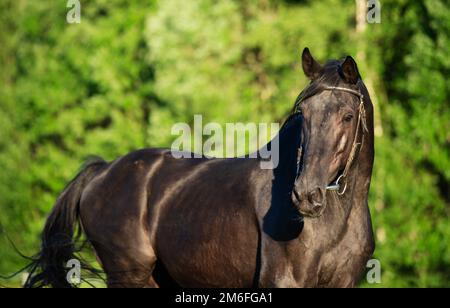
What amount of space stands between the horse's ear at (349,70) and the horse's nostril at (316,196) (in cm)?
82

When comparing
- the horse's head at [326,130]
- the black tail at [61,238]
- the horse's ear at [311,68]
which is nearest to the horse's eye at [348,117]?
the horse's head at [326,130]

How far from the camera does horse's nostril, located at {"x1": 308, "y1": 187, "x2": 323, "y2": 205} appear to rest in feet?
17.0

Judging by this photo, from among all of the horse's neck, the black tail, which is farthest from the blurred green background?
the horse's neck

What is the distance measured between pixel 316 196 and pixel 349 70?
Result: 911mm

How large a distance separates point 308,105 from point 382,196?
1773cm

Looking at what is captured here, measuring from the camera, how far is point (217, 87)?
25.6 metres

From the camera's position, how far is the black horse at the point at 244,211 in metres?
5.46

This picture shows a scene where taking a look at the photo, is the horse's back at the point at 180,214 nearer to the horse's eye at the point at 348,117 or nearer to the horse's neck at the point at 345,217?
the horse's neck at the point at 345,217

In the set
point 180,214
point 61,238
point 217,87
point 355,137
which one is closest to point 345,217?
point 355,137

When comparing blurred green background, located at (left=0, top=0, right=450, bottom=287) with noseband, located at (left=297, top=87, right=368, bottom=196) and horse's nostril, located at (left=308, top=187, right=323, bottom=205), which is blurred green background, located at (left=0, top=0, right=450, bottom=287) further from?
horse's nostril, located at (left=308, top=187, right=323, bottom=205)

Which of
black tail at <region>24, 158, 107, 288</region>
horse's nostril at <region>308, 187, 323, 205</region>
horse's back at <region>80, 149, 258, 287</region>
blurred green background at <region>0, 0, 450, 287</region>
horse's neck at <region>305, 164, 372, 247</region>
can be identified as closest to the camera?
horse's nostril at <region>308, 187, 323, 205</region>

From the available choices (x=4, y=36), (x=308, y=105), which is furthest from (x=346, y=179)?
(x=4, y=36)

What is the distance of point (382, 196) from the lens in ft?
74.5

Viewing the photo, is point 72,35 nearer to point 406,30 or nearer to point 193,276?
point 406,30
